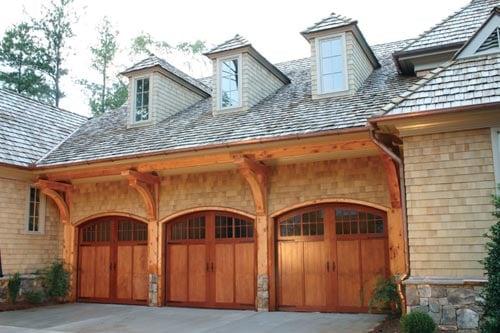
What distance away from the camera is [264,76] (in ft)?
43.7

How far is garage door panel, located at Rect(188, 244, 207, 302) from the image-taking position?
38.4ft

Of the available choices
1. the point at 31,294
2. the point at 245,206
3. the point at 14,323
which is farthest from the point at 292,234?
the point at 31,294

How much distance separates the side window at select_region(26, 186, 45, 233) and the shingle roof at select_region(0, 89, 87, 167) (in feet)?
3.03

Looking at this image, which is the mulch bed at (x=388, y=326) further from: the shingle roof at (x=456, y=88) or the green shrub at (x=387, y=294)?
the shingle roof at (x=456, y=88)

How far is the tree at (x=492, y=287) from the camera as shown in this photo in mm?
6273

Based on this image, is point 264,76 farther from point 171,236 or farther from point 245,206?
point 171,236

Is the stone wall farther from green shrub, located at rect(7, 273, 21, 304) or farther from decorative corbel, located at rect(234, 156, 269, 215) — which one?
decorative corbel, located at rect(234, 156, 269, 215)

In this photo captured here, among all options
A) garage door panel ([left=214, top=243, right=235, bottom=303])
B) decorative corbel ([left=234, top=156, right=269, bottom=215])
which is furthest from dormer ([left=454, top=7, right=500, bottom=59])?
garage door panel ([left=214, top=243, right=235, bottom=303])

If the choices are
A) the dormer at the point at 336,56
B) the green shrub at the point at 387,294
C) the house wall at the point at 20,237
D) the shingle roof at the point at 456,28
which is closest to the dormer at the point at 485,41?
the shingle roof at the point at 456,28

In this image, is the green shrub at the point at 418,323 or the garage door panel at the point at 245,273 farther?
the garage door panel at the point at 245,273

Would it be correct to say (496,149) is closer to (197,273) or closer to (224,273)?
(224,273)

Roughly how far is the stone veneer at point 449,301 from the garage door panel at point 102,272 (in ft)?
26.6

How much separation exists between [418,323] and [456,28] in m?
6.51

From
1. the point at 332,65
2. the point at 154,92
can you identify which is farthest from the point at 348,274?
the point at 154,92
